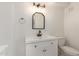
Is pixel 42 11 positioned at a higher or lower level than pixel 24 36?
higher

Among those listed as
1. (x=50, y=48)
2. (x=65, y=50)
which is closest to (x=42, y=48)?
(x=50, y=48)

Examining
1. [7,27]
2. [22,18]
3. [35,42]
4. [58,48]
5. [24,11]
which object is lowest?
[58,48]

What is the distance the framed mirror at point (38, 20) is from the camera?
76.5 inches

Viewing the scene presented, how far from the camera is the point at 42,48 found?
1756mm

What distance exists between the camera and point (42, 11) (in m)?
1.99

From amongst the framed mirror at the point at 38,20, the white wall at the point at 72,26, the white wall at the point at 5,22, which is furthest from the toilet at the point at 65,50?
the white wall at the point at 5,22

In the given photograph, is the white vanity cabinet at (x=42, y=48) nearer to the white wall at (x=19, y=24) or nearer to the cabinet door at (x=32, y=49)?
the cabinet door at (x=32, y=49)

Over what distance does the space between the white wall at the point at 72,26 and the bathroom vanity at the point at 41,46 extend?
363 millimetres

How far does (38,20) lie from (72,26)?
701mm

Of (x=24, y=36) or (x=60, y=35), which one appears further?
(x=60, y=35)

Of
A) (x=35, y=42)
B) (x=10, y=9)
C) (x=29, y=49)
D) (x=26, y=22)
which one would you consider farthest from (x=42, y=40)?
(x=10, y=9)

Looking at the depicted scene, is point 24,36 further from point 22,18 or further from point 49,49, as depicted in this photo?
point 49,49

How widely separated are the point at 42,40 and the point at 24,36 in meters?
0.37

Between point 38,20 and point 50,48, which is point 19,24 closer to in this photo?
point 38,20
